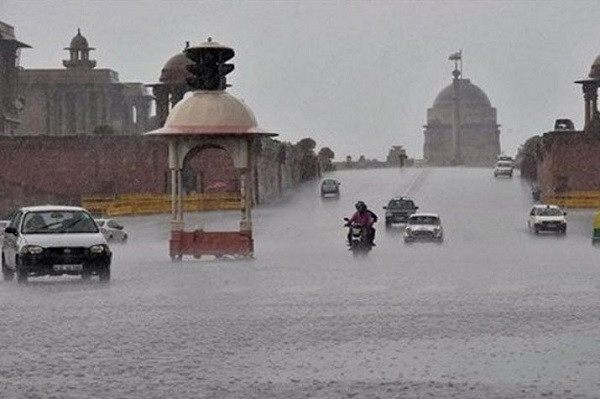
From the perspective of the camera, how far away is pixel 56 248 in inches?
1011

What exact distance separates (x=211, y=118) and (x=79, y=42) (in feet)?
303

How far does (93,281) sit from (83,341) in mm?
11314

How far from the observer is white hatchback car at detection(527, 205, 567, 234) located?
172 ft

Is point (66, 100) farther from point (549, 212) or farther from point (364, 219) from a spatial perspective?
point (364, 219)

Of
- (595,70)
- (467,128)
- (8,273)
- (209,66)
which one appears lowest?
(8,273)

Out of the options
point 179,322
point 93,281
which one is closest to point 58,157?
point 93,281

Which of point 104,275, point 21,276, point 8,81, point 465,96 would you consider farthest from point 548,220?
point 465,96

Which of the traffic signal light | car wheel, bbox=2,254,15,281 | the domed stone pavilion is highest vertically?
the domed stone pavilion

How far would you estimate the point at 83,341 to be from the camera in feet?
51.5

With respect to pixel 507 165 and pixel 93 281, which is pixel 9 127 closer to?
pixel 507 165

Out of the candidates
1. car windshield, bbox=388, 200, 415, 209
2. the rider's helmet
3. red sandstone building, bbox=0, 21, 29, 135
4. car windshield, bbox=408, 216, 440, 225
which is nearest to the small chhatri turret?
red sandstone building, bbox=0, 21, 29, 135

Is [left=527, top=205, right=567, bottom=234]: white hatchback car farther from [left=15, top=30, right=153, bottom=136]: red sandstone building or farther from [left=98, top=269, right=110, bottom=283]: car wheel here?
[left=15, top=30, right=153, bottom=136]: red sandstone building

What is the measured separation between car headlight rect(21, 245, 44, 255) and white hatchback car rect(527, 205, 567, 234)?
29584mm

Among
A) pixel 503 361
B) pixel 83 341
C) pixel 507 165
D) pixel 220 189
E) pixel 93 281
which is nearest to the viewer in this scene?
pixel 503 361
